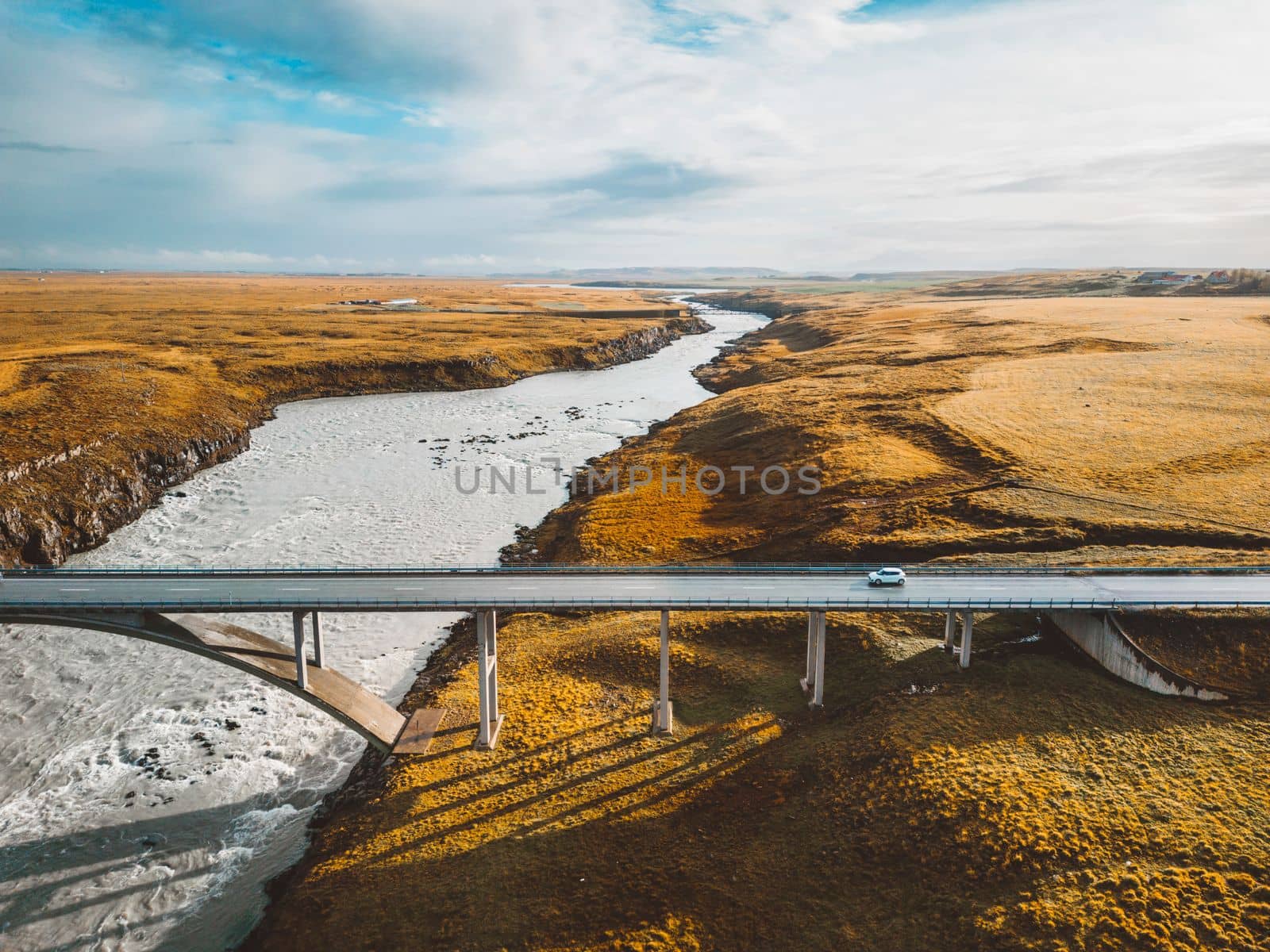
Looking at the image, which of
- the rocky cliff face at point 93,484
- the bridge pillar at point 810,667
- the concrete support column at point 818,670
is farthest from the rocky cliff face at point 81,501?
the concrete support column at point 818,670

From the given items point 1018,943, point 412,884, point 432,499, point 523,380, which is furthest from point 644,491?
point 523,380

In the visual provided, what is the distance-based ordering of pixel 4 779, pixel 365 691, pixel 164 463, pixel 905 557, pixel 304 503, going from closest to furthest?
1. pixel 4 779
2. pixel 365 691
3. pixel 905 557
4. pixel 304 503
5. pixel 164 463

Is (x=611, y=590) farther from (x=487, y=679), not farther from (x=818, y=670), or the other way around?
(x=818, y=670)

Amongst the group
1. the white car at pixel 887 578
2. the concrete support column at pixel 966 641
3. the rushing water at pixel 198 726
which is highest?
the white car at pixel 887 578

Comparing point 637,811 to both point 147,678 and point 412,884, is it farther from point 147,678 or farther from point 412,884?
point 147,678

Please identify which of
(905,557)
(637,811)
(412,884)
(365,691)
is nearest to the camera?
(412,884)

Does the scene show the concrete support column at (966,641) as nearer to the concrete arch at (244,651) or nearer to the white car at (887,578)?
the white car at (887,578)
